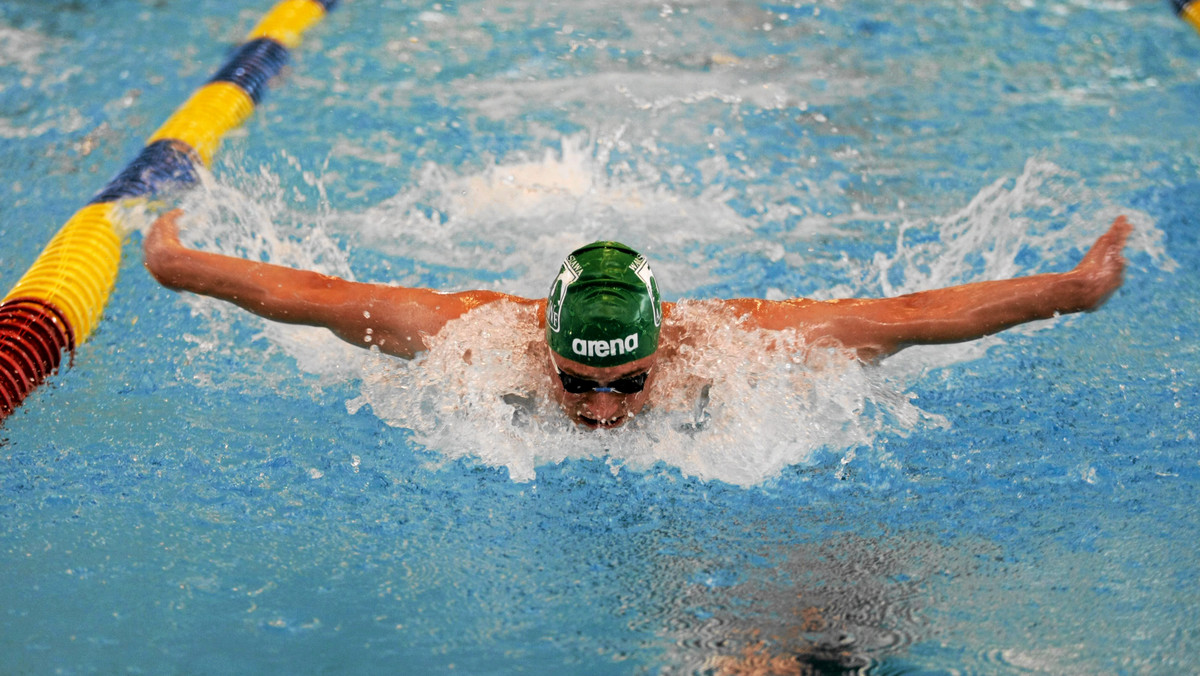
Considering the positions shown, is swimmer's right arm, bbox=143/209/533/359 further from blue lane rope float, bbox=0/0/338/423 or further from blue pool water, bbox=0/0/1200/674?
blue lane rope float, bbox=0/0/338/423

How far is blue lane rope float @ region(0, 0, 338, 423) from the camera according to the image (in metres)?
3.32

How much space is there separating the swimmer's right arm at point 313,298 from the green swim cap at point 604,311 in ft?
1.51

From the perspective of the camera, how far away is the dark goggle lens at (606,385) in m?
2.61

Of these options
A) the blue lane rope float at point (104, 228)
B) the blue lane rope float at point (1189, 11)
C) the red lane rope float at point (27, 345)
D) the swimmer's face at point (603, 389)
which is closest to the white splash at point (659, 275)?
the swimmer's face at point (603, 389)

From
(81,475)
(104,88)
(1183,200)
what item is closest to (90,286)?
(81,475)

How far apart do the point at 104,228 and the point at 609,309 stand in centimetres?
257

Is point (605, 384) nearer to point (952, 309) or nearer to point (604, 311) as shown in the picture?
point (604, 311)

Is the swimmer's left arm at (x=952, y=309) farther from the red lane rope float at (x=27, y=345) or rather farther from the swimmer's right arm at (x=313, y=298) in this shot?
the red lane rope float at (x=27, y=345)

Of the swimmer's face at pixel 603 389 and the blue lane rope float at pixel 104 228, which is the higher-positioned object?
the swimmer's face at pixel 603 389

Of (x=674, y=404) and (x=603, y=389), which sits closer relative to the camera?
(x=603, y=389)

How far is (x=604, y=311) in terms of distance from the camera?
2480 mm

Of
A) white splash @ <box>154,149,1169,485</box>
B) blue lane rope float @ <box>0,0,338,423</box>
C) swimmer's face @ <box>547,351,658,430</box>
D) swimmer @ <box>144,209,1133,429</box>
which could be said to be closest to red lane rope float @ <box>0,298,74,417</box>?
blue lane rope float @ <box>0,0,338,423</box>

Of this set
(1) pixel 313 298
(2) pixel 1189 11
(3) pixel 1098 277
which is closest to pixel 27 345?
(1) pixel 313 298

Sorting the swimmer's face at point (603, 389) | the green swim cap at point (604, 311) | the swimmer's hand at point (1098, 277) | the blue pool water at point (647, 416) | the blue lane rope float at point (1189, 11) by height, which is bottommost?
the blue pool water at point (647, 416)
